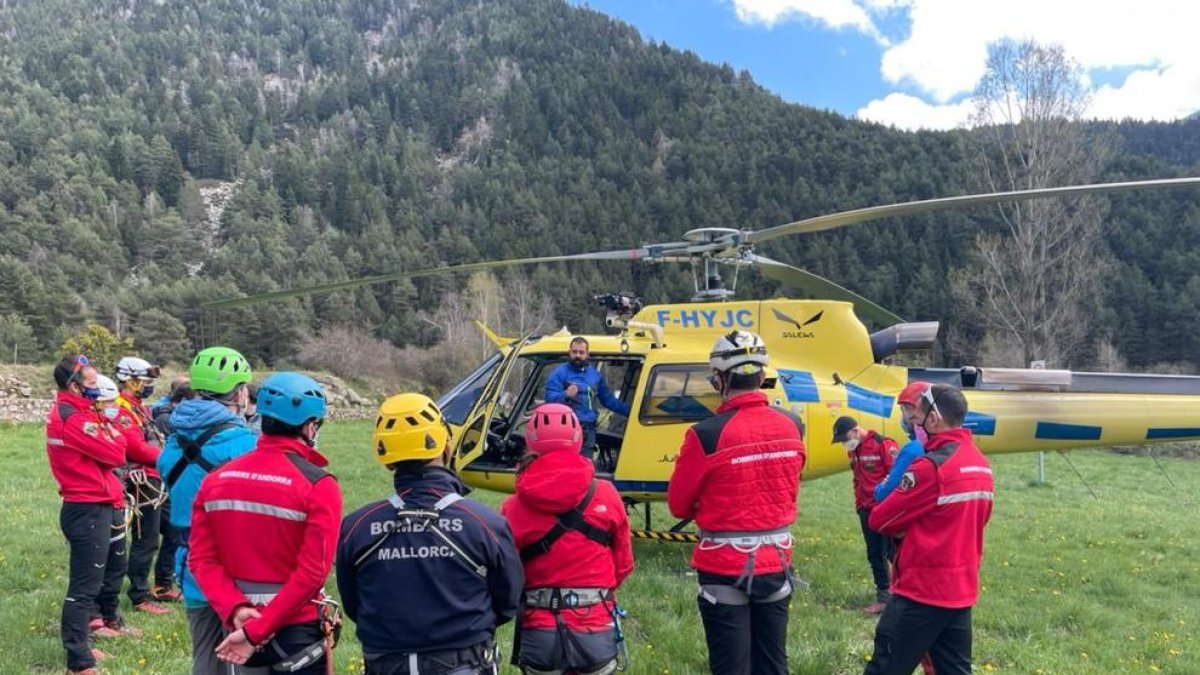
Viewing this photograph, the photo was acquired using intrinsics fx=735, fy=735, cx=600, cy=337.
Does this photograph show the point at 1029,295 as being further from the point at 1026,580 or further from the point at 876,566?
the point at 876,566

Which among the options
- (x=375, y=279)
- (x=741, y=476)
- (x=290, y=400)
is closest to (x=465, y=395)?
(x=375, y=279)

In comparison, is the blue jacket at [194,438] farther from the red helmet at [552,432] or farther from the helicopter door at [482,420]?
the helicopter door at [482,420]

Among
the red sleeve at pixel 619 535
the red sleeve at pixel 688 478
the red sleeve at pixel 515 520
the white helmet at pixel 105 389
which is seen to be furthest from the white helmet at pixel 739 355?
the white helmet at pixel 105 389

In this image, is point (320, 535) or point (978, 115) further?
point (978, 115)

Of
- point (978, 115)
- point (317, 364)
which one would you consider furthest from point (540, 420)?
point (317, 364)

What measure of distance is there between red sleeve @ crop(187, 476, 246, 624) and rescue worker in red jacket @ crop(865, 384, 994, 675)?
2.99 metres

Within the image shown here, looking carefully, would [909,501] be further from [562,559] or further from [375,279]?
[375,279]

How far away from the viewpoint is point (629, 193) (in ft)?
341

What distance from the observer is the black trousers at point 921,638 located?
3.65 m

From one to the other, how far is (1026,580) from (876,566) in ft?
7.17

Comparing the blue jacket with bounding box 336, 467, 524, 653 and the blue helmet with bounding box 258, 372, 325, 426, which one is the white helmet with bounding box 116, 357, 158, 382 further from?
the blue jacket with bounding box 336, 467, 524, 653

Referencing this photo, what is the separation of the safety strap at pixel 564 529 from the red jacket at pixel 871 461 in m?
3.85

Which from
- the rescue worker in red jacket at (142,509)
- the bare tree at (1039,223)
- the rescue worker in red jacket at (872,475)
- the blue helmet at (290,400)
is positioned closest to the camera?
the blue helmet at (290,400)

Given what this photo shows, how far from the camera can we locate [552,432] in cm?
320
